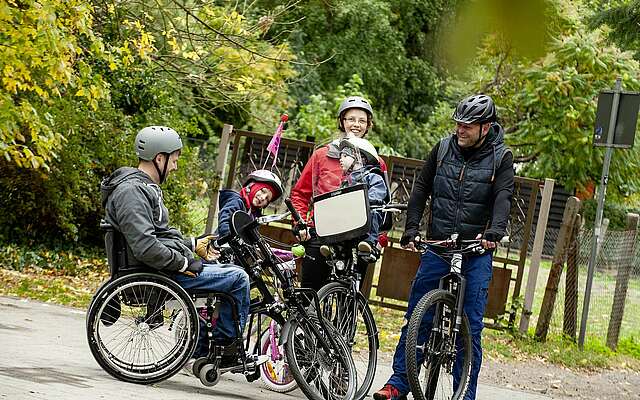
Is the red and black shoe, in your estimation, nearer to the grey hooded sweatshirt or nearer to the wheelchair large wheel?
the wheelchair large wheel

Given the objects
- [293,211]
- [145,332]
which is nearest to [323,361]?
[293,211]

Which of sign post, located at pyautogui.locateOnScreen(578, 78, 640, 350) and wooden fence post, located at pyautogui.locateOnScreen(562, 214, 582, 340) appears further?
wooden fence post, located at pyautogui.locateOnScreen(562, 214, 582, 340)

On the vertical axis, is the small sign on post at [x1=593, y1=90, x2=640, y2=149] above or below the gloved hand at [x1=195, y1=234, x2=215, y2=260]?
above

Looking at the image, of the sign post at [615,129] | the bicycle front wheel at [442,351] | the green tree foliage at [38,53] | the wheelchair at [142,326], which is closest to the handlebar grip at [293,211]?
the wheelchair at [142,326]

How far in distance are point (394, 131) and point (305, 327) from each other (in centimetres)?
2305

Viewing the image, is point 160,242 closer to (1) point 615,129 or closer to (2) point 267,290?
(2) point 267,290

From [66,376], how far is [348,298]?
1.82 m

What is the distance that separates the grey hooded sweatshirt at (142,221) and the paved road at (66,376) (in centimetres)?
70

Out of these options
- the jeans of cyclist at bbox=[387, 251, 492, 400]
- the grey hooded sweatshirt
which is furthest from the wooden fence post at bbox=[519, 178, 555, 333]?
the grey hooded sweatshirt

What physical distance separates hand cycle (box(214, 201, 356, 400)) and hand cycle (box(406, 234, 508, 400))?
466 mm

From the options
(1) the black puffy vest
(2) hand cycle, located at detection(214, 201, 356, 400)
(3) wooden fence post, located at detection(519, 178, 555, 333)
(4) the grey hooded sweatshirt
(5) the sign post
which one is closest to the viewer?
(4) the grey hooded sweatshirt

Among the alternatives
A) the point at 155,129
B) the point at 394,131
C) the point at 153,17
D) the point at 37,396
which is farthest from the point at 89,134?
the point at 394,131

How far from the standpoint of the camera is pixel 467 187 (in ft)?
20.9

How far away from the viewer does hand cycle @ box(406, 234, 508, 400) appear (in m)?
6.27
